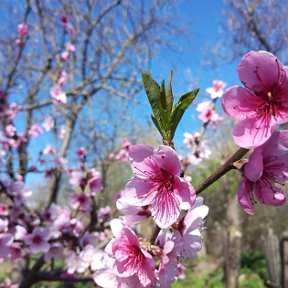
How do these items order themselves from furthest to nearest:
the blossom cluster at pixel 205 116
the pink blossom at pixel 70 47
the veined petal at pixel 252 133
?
the pink blossom at pixel 70 47, the blossom cluster at pixel 205 116, the veined petal at pixel 252 133

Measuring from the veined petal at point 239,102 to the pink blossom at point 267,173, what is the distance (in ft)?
0.23

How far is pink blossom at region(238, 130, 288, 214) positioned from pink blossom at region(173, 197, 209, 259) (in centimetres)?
11

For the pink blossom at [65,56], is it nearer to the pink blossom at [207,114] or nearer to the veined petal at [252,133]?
the pink blossom at [207,114]

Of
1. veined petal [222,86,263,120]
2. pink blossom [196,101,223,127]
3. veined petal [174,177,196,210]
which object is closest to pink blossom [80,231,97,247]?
pink blossom [196,101,223,127]

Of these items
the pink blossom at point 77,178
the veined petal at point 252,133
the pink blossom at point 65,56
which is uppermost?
the pink blossom at point 65,56

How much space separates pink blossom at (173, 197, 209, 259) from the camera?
83 cm

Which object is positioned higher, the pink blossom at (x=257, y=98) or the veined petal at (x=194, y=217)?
the pink blossom at (x=257, y=98)

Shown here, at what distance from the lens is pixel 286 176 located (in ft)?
2.49

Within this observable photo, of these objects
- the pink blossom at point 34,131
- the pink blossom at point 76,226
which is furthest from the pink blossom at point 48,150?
the pink blossom at point 76,226

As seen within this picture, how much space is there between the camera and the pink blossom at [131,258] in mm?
790

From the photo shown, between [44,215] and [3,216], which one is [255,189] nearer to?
[3,216]

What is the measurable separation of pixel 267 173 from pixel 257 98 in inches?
5.9

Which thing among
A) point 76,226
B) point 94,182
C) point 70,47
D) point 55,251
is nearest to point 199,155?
point 94,182

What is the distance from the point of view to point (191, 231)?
2.74ft
